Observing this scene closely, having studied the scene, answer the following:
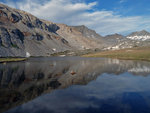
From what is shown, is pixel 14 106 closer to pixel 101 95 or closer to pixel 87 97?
pixel 87 97

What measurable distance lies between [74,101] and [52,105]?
162 inches

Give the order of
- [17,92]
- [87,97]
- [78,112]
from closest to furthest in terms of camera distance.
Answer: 1. [78,112]
2. [87,97]
3. [17,92]

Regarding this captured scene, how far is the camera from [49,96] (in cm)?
2886

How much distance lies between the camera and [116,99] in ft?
88.0

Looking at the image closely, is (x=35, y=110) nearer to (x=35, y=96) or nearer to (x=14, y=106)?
(x=14, y=106)

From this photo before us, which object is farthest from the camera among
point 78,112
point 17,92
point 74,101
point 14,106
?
point 17,92

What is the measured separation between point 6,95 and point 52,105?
11.2 m

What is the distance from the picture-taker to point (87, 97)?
28.3 meters

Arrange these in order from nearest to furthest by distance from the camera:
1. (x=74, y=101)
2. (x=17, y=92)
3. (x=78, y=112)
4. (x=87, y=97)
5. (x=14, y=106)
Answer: (x=78, y=112) < (x=14, y=106) < (x=74, y=101) < (x=87, y=97) < (x=17, y=92)

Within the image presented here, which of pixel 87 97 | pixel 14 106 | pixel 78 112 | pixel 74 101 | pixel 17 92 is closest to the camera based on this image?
pixel 78 112

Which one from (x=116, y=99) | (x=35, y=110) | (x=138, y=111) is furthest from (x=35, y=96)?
(x=138, y=111)

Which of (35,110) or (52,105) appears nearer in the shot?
(35,110)

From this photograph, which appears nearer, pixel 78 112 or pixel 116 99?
pixel 78 112

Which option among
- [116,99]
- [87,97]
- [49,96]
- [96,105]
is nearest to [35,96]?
[49,96]
